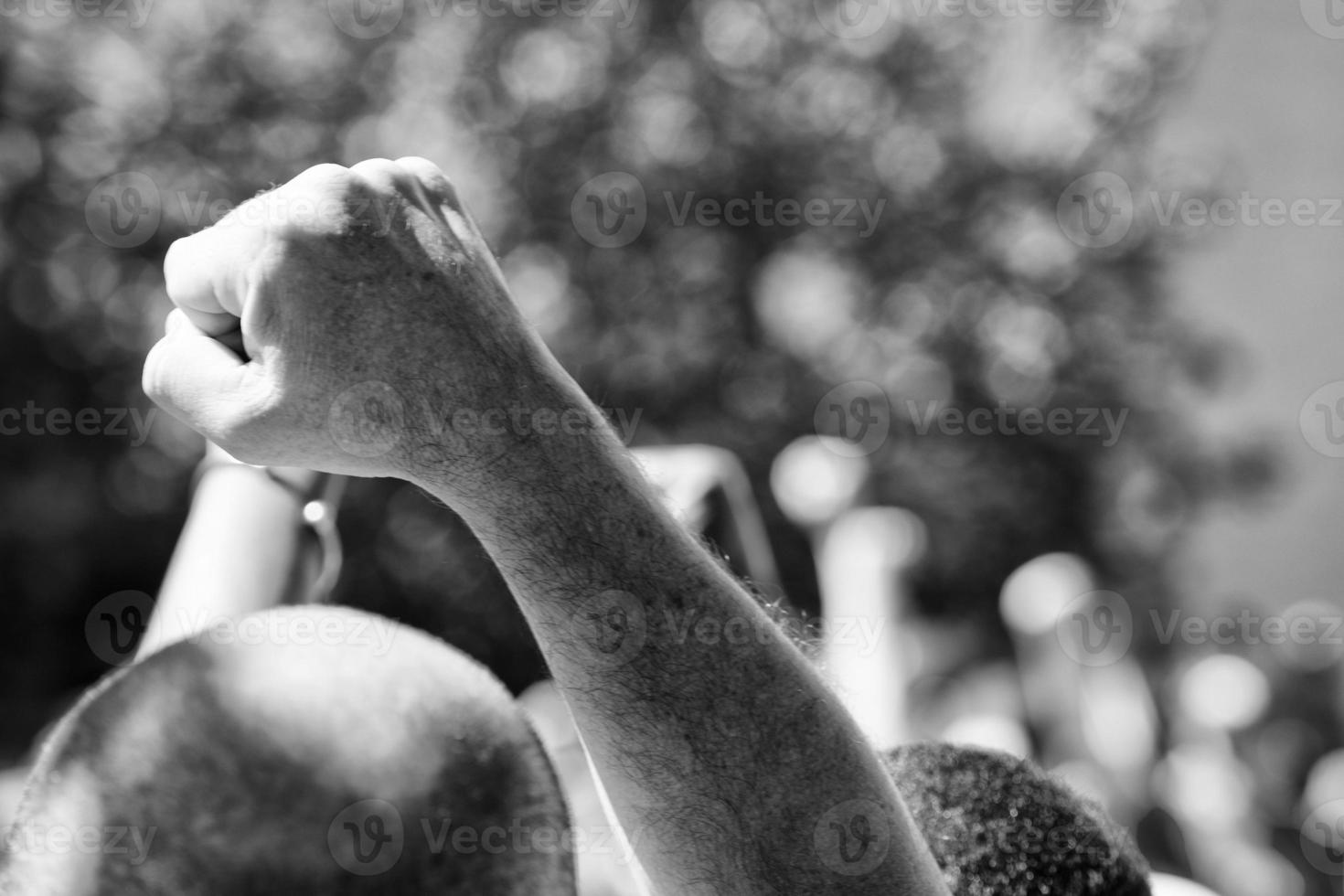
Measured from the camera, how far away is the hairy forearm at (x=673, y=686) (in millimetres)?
1078

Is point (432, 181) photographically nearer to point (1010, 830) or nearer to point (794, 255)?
point (1010, 830)

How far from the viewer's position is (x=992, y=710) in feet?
17.0

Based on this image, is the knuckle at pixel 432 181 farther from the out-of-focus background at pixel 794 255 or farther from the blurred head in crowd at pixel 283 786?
the out-of-focus background at pixel 794 255

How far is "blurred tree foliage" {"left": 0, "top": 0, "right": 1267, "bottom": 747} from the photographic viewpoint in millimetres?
11531

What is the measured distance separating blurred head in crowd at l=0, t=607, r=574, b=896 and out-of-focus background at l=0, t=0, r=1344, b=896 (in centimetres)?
996

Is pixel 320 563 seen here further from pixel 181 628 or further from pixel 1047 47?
pixel 1047 47

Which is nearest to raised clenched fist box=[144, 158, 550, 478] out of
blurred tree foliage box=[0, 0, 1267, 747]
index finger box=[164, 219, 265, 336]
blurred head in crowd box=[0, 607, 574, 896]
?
index finger box=[164, 219, 265, 336]

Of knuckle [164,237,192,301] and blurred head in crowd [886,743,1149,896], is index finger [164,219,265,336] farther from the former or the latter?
blurred head in crowd [886,743,1149,896]

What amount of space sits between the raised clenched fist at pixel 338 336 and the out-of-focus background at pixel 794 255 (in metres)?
9.95

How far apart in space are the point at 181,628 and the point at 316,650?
96cm

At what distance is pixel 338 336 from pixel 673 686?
0.44 metres

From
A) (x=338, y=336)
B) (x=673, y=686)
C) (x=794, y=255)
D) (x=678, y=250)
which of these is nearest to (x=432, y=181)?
(x=338, y=336)

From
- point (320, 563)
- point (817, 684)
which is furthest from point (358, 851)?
point (320, 563)

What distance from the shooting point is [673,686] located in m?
1.12
